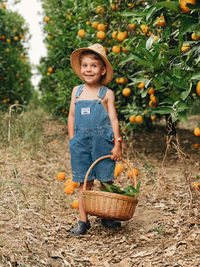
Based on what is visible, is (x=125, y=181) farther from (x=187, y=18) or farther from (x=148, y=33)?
(x=187, y=18)

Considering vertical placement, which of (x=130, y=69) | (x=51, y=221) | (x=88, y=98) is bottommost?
(x=51, y=221)

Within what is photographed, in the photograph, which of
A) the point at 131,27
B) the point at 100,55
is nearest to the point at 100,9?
the point at 131,27

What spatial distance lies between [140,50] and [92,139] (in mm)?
952

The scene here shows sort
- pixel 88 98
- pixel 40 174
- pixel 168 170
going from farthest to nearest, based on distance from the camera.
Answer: pixel 168 170 < pixel 40 174 < pixel 88 98

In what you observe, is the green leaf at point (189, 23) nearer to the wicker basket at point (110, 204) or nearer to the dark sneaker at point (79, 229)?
the wicker basket at point (110, 204)

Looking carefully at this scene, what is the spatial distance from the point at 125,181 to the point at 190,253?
7.60 feet

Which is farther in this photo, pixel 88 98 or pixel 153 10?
pixel 88 98

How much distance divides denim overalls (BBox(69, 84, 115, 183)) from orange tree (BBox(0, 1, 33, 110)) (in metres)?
4.29

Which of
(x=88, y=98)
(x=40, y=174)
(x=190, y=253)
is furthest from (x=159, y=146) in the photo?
(x=190, y=253)

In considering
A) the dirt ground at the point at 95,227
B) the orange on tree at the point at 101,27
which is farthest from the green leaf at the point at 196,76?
the orange on tree at the point at 101,27

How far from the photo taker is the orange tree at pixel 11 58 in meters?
7.88

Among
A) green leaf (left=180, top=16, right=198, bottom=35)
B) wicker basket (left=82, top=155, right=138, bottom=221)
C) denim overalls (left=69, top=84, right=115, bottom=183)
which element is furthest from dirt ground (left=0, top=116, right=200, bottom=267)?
green leaf (left=180, top=16, right=198, bottom=35)

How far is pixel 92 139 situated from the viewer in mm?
3084

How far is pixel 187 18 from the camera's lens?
205 cm
